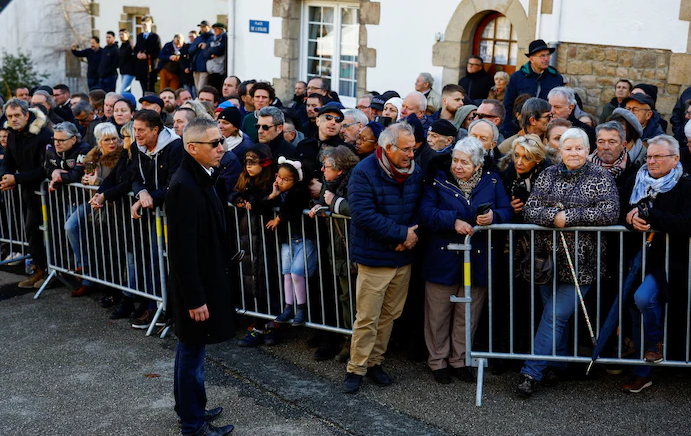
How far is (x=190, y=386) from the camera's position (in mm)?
5234

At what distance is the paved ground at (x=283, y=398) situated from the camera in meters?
5.47

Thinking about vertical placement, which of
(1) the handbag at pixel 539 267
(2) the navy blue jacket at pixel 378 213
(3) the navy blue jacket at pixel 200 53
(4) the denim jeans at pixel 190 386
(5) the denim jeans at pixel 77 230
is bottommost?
(4) the denim jeans at pixel 190 386

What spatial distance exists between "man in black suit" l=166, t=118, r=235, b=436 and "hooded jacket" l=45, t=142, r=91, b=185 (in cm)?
332

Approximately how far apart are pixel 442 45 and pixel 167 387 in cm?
844

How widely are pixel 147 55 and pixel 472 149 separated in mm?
14302

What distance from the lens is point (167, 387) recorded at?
6.11m

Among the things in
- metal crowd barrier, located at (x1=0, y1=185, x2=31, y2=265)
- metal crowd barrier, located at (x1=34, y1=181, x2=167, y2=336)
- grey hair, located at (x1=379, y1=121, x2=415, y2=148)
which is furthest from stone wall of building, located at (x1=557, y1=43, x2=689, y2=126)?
metal crowd barrier, located at (x1=0, y1=185, x2=31, y2=265)

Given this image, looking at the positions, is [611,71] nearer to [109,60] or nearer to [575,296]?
[575,296]

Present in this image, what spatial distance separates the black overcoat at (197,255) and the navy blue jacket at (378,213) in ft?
3.38

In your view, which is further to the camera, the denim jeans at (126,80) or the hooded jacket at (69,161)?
the denim jeans at (126,80)

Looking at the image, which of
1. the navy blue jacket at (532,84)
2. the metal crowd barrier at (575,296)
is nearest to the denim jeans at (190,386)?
the metal crowd barrier at (575,296)

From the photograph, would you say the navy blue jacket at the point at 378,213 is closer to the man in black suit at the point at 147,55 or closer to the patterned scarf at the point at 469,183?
the patterned scarf at the point at 469,183

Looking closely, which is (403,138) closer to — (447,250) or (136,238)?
(447,250)

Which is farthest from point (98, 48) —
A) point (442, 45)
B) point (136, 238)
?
point (136, 238)
